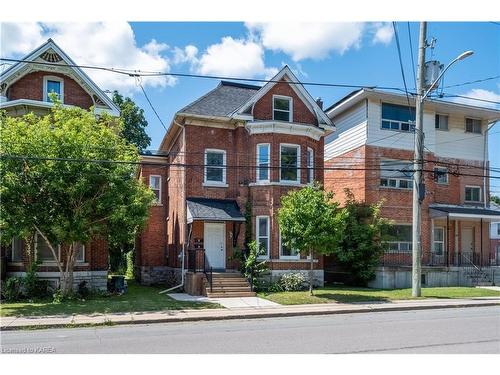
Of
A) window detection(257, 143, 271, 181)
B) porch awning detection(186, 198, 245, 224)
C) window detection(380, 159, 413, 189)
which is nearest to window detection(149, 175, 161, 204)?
porch awning detection(186, 198, 245, 224)

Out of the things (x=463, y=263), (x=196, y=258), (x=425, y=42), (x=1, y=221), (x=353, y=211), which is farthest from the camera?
(x=463, y=263)

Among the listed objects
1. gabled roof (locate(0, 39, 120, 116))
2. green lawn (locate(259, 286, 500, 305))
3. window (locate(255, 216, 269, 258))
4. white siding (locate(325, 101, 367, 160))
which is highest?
gabled roof (locate(0, 39, 120, 116))

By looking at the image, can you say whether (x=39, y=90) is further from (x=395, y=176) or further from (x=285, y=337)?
(x=395, y=176)

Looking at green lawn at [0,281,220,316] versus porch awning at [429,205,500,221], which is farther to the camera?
porch awning at [429,205,500,221]

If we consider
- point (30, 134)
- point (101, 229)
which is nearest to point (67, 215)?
point (101, 229)

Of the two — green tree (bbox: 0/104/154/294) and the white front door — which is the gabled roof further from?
the white front door

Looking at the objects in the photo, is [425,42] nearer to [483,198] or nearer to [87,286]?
[483,198]

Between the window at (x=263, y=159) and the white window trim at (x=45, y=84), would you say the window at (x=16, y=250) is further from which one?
the window at (x=263, y=159)

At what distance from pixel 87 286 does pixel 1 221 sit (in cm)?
535

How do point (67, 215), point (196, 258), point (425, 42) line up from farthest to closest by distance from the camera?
point (196, 258) < point (425, 42) < point (67, 215)

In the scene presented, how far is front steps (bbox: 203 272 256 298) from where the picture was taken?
763 inches

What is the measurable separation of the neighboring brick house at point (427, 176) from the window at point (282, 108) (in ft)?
13.5

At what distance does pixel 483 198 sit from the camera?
2895 cm

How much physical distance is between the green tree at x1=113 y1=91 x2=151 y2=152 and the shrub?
27.5m
